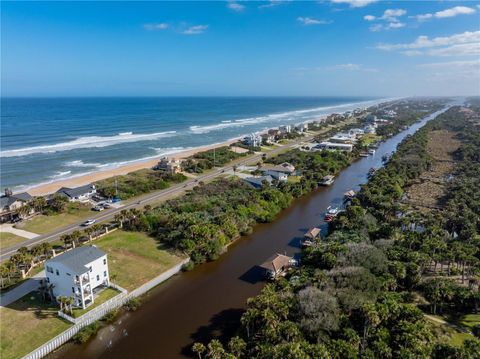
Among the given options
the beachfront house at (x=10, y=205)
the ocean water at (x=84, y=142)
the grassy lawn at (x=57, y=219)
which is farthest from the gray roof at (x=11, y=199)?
the ocean water at (x=84, y=142)

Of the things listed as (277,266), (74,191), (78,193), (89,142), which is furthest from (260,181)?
(89,142)

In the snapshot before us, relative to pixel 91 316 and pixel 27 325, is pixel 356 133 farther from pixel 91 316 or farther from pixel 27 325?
pixel 27 325

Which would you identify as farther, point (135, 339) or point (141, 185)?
point (141, 185)

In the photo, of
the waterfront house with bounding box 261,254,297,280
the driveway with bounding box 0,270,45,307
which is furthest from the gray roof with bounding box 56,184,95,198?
the waterfront house with bounding box 261,254,297,280

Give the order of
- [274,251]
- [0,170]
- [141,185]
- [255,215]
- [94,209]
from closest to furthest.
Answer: [274,251] < [255,215] < [94,209] < [141,185] < [0,170]

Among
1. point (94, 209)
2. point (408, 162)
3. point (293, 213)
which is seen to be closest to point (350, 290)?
point (293, 213)

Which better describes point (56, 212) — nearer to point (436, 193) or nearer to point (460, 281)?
point (460, 281)

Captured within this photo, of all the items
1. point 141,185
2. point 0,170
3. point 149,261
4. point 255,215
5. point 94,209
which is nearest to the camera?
point 149,261
